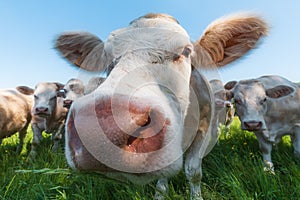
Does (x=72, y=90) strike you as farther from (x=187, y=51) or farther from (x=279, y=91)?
(x=187, y=51)

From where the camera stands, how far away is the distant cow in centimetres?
747

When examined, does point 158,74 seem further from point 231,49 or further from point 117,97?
point 231,49

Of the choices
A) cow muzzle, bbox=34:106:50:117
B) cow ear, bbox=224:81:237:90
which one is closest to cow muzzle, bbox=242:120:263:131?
cow ear, bbox=224:81:237:90

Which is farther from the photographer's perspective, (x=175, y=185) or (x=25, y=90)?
(x=25, y=90)

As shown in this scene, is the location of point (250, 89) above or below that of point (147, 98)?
below

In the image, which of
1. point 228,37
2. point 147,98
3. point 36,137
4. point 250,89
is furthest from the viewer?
point 36,137

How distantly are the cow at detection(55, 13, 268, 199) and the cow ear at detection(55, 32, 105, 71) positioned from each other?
0.04ft

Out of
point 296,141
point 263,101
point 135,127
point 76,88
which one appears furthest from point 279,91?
point 76,88

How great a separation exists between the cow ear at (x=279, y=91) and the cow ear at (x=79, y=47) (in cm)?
306

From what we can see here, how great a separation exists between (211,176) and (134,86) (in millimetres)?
2405

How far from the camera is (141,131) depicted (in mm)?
1838

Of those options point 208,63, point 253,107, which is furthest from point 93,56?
point 253,107

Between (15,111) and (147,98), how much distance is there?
21.9ft

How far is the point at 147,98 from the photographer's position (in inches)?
78.0
